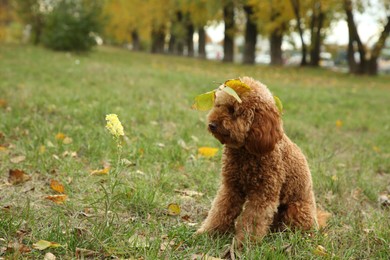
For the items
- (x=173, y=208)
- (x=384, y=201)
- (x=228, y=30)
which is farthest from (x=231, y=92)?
(x=228, y=30)

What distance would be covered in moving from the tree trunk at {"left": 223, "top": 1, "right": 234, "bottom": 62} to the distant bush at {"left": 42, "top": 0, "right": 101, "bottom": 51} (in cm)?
931

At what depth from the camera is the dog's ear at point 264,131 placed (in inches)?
101

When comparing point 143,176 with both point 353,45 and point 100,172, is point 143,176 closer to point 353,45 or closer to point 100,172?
point 100,172

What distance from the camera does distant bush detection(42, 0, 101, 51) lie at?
19422 mm

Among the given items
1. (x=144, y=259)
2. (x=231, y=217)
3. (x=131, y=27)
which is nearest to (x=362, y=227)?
(x=231, y=217)

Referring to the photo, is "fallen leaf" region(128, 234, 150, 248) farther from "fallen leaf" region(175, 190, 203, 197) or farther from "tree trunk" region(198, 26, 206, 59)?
"tree trunk" region(198, 26, 206, 59)

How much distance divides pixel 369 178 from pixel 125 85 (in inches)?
250

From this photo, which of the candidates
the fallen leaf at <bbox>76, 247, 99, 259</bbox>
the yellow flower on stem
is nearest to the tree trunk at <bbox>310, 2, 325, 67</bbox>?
the yellow flower on stem

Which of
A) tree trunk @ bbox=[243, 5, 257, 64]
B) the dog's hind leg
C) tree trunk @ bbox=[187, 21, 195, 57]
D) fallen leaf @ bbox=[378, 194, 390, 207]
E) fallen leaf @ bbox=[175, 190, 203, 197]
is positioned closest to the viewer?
the dog's hind leg

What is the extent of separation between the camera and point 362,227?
3.20 meters

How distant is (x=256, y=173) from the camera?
2785mm

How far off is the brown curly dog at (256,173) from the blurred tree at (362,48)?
18552mm

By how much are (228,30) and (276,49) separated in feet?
11.3

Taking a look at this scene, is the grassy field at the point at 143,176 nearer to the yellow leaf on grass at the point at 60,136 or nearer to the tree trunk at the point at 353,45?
the yellow leaf on grass at the point at 60,136
